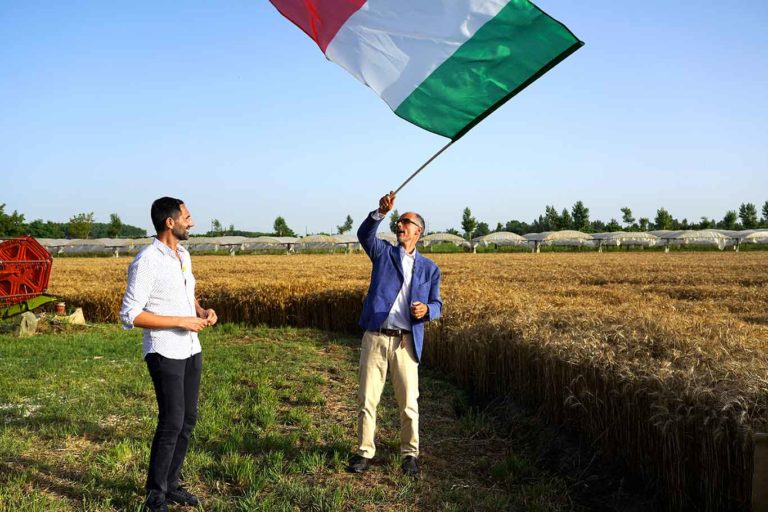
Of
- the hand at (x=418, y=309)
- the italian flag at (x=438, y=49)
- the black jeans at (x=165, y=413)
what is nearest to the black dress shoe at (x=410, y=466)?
the hand at (x=418, y=309)

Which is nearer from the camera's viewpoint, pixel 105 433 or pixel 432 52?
pixel 432 52

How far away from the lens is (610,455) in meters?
5.30

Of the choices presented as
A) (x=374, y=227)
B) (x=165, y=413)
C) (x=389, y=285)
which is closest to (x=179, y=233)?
(x=165, y=413)

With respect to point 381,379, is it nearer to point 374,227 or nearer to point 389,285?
point 389,285

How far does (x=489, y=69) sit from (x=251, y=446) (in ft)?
13.6

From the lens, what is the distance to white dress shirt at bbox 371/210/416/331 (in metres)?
5.14

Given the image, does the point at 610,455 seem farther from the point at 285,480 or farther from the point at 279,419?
the point at 279,419

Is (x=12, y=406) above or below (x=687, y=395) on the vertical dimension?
below

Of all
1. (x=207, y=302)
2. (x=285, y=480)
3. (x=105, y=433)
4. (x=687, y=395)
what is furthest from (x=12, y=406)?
(x=207, y=302)

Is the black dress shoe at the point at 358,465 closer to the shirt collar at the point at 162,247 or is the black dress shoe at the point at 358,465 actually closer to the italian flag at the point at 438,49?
the shirt collar at the point at 162,247

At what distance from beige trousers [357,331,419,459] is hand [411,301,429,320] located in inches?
9.9

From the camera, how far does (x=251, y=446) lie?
5727 millimetres

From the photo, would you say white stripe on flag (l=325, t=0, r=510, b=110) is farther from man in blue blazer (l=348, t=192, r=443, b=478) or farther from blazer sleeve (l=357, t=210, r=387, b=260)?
man in blue blazer (l=348, t=192, r=443, b=478)

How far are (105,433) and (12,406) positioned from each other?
5.85ft
